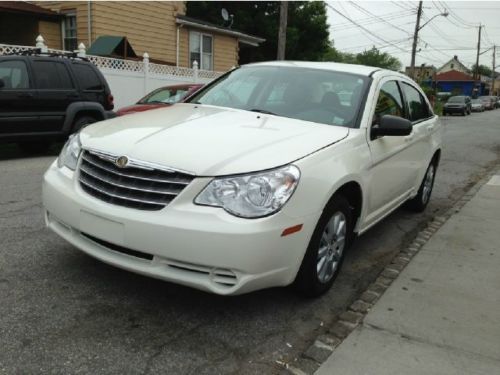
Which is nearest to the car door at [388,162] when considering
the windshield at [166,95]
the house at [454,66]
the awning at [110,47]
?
the windshield at [166,95]

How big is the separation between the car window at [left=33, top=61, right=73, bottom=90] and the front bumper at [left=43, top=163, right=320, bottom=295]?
6.78m

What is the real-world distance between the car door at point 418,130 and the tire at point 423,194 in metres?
0.27

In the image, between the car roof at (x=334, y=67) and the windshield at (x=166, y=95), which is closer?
the car roof at (x=334, y=67)

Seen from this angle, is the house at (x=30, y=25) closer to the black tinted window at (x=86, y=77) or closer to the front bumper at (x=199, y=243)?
the black tinted window at (x=86, y=77)

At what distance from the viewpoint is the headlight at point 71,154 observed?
3.64m

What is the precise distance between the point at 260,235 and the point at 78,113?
7781mm

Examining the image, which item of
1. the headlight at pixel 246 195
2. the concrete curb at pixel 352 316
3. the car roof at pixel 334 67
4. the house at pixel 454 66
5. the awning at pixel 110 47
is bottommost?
the concrete curb at pixel 352 316

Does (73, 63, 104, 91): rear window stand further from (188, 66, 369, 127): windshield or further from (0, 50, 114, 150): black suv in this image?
(188, 66, 369, 127): windshield

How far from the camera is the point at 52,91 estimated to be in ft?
30.6

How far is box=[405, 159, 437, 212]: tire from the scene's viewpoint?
20.6 ft

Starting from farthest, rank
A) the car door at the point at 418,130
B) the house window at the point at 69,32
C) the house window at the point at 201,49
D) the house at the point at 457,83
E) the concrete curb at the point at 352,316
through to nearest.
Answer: the house at the point at 457,83, the house window at the point at 201,49, the house window at the point at 69,32, the car door at the point at 418,130, the concrete curb at the point at 352,316

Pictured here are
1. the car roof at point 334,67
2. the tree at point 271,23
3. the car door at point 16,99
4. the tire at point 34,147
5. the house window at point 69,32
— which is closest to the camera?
the car roof at point 334,67

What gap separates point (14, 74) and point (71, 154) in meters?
6.04

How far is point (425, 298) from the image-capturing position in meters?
3.87
